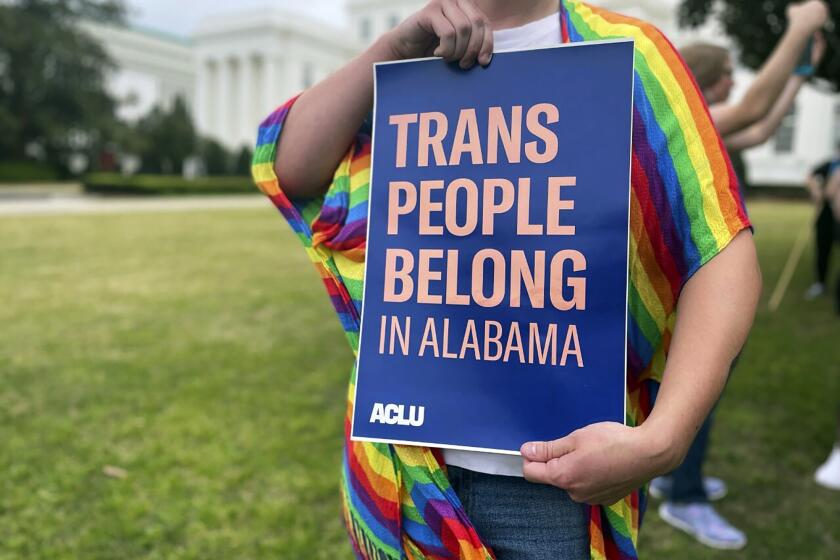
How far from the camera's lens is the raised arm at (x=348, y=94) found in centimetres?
100

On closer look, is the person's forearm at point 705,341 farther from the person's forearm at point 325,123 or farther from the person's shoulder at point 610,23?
the person's forearm at point 325,123

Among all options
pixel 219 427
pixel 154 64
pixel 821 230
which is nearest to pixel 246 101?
pixel 154 64

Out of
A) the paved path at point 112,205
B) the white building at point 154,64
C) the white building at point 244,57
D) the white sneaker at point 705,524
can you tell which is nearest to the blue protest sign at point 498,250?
the white sneaker at point 705,524

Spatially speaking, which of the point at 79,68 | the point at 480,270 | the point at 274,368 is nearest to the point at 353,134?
the point at 480,270

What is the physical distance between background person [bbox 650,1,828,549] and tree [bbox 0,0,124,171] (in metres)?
36.4

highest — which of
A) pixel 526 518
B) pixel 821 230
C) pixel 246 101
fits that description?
pixel 246 101

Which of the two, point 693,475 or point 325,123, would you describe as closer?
point 325,123

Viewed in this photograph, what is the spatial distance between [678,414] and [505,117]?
455 millimetres

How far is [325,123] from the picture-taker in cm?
113

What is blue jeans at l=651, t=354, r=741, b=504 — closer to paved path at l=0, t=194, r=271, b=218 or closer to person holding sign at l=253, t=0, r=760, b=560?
person holding sign at l=253, t=0, r=760, b=560

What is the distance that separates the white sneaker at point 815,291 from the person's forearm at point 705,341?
7811 millimetres

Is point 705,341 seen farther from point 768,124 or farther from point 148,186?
point 148,186

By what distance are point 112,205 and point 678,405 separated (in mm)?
23567

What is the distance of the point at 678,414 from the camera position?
0.90m
